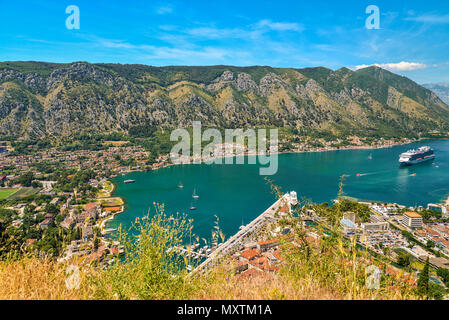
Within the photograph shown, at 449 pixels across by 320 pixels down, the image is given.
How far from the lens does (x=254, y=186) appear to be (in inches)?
1193

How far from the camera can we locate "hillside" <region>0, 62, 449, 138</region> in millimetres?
64312

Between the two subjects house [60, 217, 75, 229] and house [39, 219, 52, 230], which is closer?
house [39, 219, 52, 230]

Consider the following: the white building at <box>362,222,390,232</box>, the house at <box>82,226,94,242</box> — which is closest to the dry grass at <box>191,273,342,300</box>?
the house at <box>82,226,94,242</box>

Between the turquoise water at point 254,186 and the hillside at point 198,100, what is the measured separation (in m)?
Result: 35.2

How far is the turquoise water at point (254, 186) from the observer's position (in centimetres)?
2200

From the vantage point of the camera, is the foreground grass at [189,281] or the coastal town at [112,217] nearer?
the foreground grass at [189,281]

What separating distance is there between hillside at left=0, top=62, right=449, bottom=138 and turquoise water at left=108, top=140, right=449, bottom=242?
116 ft

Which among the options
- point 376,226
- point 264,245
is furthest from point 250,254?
point 376,226

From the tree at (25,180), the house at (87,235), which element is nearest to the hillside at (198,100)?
the tree at (25,180)

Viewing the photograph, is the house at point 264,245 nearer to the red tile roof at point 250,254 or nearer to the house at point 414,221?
the red tile roof at point 250,254

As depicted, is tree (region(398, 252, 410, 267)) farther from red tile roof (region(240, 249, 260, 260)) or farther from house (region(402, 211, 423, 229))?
red tile roof (region(240, 249, 260, 260))

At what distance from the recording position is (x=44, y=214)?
20094 mm

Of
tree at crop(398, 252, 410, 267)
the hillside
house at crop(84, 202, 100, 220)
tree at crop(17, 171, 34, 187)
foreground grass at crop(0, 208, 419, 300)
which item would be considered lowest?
tree at crop(398, 252, 410, 267)

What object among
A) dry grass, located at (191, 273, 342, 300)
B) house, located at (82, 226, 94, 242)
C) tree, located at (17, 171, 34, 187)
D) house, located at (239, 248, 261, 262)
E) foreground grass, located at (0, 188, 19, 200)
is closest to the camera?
dry grass, located at (191, 273, 342, 300)
